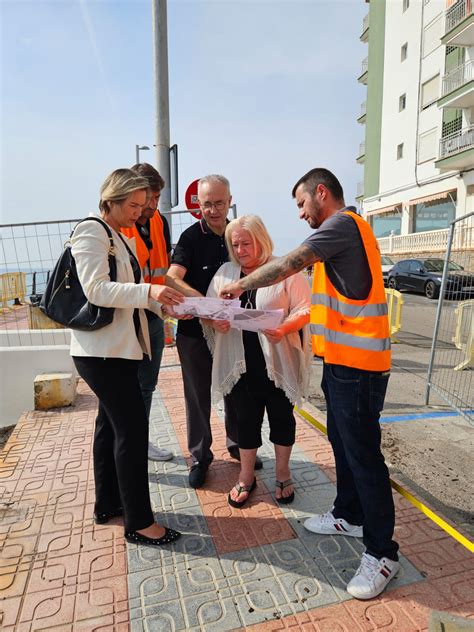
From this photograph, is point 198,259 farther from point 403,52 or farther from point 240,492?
point 403,52

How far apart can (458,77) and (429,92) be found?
2447 millimetres

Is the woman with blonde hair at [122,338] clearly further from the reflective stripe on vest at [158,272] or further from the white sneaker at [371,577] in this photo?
the white sneaker at [371,577]

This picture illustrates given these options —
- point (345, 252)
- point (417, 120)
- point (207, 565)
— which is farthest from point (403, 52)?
point (207, 565)

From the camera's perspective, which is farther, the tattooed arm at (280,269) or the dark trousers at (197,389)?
the dark trousers at (197,389)

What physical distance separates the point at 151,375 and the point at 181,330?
0.44m

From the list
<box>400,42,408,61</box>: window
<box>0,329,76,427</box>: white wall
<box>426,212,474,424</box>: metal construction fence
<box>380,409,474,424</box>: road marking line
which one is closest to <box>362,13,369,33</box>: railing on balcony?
<box>400,42,408,61</box>: window

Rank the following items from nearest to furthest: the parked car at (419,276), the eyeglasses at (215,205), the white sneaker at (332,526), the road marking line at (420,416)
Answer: the white sneaker at (332,526) < the eyeglasses at (215,205) < the road marking line at (420,416) < the parked car at (419,276)

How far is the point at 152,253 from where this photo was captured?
336cm

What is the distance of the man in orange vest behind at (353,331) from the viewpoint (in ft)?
6.99

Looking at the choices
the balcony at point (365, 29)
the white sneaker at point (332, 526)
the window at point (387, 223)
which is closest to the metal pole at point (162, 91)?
the white sneaker at point (332, 526)

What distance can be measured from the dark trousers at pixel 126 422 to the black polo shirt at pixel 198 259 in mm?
791

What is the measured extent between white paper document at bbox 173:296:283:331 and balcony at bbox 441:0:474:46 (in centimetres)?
2585

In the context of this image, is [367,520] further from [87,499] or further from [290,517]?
[87,499]

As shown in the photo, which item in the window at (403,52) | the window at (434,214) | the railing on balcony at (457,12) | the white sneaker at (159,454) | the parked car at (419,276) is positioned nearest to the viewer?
the white sneaker at (159,454)
